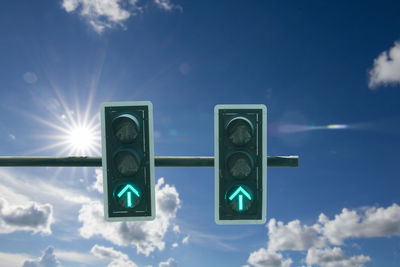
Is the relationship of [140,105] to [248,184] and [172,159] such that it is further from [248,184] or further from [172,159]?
[248,184]

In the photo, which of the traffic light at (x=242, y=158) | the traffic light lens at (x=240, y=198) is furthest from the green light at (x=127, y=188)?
the traffic light lens at (x=240, y=198)

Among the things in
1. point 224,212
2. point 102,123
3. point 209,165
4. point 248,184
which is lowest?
point 224,212

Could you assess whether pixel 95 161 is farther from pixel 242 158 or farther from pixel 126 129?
pixel 242 158

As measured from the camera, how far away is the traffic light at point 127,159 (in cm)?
490

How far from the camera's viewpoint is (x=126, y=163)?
4914mm

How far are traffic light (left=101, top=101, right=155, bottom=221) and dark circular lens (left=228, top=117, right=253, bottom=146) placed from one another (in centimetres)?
115

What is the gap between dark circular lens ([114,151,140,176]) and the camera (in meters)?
4.91

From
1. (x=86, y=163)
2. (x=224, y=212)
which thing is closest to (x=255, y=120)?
(x=224, y=212)

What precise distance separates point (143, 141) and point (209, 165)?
43.2 inches

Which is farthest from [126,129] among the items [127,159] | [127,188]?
[127,188]

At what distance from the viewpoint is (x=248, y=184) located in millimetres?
4953

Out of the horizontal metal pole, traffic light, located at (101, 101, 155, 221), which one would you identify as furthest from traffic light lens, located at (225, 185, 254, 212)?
traffic light, located at (101, 101, 155, 221)

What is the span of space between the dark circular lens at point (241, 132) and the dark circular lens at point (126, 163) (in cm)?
138

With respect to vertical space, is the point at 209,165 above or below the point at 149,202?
above
